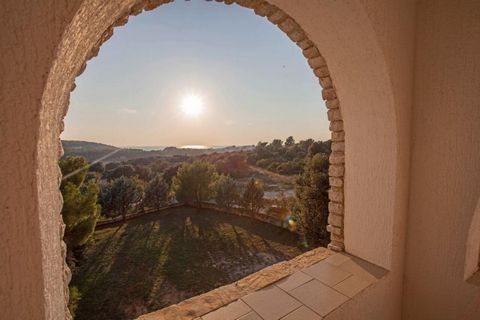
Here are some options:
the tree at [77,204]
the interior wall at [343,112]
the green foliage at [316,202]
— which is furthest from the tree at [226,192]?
the interior wall at [343,112]

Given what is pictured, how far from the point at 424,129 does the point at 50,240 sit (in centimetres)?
224

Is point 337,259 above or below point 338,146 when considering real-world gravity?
below

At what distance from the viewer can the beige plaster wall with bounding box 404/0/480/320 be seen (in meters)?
1.50

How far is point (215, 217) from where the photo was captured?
18.6 metres

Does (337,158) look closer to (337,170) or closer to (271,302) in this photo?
(337,170)

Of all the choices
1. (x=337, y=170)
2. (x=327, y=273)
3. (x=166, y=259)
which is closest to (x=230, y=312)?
(x=327, y=273)

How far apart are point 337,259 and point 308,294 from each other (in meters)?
0.56

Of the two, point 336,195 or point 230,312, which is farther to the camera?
point 336,195

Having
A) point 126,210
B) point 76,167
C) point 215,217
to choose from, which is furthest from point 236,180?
point 76,167

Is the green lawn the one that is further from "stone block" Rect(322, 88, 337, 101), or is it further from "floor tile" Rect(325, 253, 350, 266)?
"stone block" Rect(322, 88, 337, 101)

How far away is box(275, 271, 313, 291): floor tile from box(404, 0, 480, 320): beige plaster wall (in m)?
0.89

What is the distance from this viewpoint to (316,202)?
963cm

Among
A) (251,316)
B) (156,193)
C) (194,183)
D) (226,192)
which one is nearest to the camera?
(251,316)

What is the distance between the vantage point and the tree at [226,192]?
19.0 metres
